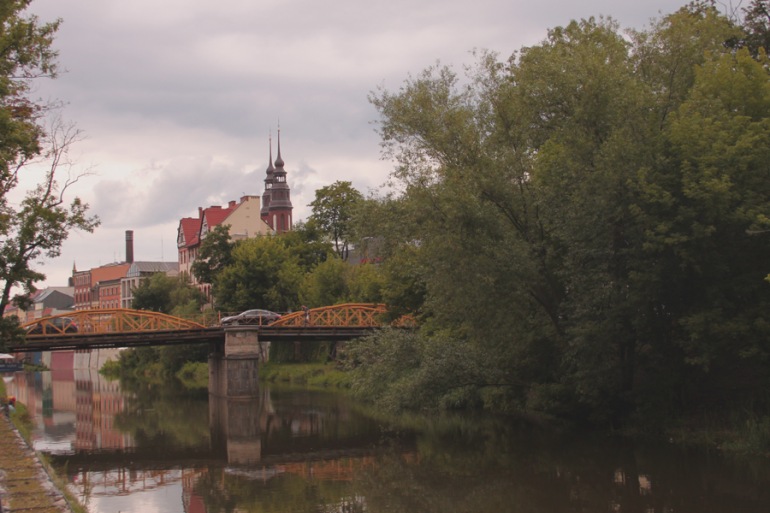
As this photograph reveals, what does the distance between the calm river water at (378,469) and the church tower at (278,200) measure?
75212mm

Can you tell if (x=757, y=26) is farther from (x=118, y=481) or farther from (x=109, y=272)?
(x=109, y=272)

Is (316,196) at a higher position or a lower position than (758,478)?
higher

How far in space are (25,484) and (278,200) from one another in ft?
331

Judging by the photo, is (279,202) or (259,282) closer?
(259,282)

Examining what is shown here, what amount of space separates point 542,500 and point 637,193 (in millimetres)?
9338

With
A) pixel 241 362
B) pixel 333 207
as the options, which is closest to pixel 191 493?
pixel 241 362

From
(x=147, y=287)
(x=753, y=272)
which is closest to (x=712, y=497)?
(x=753, y=272)

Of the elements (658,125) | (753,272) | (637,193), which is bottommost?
(753,272)

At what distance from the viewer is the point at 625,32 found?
27.0m

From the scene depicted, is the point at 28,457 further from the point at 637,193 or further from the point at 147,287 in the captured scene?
the point at 147,287

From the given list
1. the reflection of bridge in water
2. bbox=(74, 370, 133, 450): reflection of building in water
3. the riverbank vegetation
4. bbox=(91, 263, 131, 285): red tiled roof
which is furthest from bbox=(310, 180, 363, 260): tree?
bbox=(91, 263, 131, 285): red tiled roof

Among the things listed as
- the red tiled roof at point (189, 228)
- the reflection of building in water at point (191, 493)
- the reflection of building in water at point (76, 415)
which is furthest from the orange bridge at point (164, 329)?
the red tiled roof at point (189, 228)

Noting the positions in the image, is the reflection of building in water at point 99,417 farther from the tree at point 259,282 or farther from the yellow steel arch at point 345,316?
the tree at point 259,282

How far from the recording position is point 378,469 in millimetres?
23375
